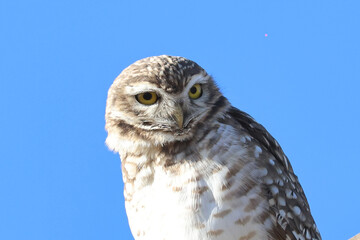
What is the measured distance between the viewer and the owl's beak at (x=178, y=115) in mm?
2561

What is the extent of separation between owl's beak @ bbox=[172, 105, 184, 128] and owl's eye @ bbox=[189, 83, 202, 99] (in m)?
0.16

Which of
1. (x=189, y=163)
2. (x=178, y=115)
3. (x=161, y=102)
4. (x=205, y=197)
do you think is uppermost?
(x=161, y=102)

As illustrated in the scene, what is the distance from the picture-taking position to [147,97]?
262cm

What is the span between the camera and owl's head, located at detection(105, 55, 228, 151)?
258 centimetres

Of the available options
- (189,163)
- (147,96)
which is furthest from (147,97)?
(189,163)

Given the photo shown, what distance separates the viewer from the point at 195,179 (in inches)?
99.4

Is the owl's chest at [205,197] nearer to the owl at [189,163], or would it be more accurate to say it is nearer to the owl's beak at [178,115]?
the owl at [189,163]

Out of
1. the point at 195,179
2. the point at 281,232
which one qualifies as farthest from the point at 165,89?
the point at 281,232

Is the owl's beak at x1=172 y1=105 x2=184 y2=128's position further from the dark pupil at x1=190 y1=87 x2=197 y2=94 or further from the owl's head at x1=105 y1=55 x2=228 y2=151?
the dark pupil at x1=190 y1=87 x2=197 y2=94

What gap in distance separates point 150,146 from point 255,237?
2.48ft

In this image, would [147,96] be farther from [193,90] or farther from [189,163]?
[189,163]

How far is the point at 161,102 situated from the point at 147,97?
8cm

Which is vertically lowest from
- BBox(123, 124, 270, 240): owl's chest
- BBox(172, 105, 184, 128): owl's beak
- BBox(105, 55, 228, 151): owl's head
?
BBox(123, 124, 270, 240): owl's chest

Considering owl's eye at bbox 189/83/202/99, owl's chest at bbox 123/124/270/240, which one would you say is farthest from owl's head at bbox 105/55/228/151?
owl's chest at bbox 123/124/270/240
